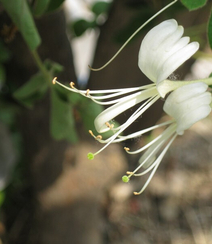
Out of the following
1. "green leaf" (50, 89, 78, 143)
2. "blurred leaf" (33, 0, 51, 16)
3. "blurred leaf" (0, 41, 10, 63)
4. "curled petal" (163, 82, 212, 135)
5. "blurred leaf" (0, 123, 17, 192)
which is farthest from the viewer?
"blurred leaf" (0, 123, 17, 192)

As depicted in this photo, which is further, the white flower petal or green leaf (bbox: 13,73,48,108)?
green leaf (bbox: 13,73,48,108)

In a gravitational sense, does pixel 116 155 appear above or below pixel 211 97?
below

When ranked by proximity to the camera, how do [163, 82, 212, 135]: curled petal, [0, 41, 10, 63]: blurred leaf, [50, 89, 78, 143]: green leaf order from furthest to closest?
[0, 41, 10, 63]: blurred leaf, [50, 89, 78, 143]: green leaf, [163, 82, 212, 135]: curled petal

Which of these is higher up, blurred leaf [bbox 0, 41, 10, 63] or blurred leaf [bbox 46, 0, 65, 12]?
blurred leaf [bbox 46, 0, 65, 12]

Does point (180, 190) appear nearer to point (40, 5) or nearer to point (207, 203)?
point (207, 203)

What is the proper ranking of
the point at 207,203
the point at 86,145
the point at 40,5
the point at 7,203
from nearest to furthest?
the point at 40,5
the point at 86,145
the point at 7,203
the point at 207,203

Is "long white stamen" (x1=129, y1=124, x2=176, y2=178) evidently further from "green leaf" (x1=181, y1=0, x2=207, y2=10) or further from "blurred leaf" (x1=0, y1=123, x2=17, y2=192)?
"blurred leaf" (x1=0, y1=123, x2=17, y2=192)

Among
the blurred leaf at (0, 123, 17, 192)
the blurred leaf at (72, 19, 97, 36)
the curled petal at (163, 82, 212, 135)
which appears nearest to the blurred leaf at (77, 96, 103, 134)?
the curled petal at (163, 82, 212, 135)

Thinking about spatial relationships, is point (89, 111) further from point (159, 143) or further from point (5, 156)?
point (5, 156)

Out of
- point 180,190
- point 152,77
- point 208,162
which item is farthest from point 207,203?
point 152,77

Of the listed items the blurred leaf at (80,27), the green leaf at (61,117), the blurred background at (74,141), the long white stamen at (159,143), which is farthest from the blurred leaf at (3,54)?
the long white stamen at (159,143)
